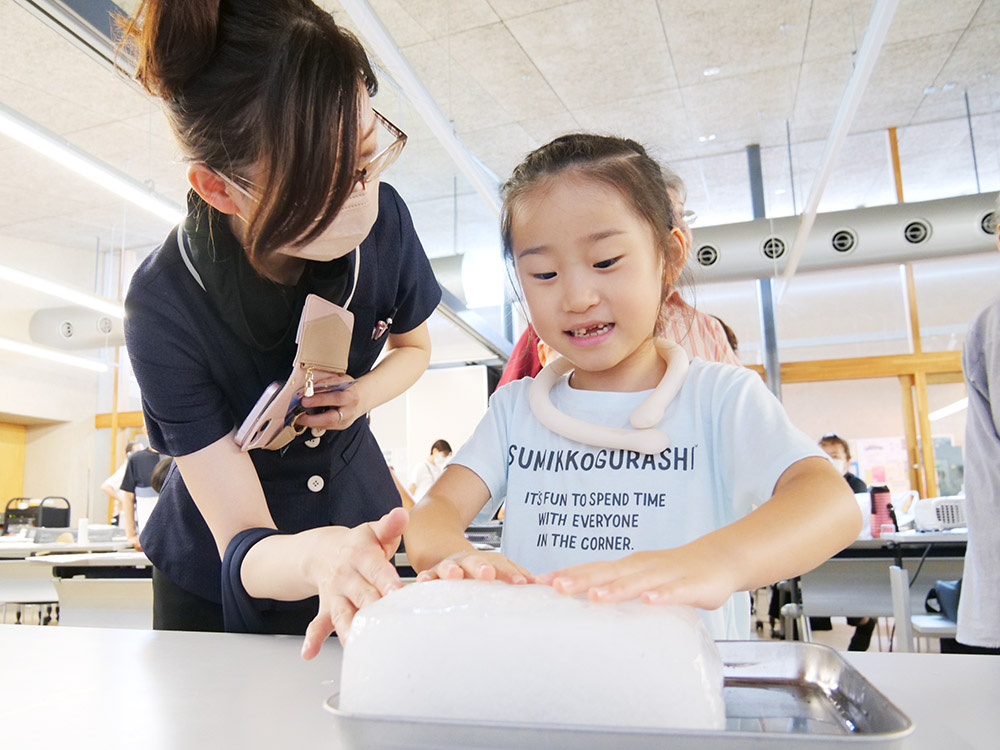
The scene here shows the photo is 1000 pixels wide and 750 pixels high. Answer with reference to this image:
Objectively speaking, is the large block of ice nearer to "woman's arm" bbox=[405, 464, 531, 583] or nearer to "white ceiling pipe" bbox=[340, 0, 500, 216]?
"woman's arm" bbox=[405, 464, 531, 583]

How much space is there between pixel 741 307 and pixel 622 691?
26.6ft

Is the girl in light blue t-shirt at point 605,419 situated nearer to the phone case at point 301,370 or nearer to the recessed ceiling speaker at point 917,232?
the phone case at point 301,370

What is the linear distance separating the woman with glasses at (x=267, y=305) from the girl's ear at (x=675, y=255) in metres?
0.39

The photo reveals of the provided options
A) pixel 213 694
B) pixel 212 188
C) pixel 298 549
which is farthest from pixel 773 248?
pixel 213 694

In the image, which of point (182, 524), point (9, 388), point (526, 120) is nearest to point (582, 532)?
point (182, 524)

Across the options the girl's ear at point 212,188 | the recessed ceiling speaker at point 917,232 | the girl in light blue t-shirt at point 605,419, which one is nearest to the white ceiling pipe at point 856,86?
the recessed ceiling speaker at point 917,232

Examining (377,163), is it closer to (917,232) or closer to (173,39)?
(173,39)

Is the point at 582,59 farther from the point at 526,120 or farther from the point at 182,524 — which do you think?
the point at 182,524

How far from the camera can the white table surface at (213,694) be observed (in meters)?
0.44

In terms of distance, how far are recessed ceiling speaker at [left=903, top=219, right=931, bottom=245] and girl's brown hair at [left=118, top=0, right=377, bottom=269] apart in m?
6.33

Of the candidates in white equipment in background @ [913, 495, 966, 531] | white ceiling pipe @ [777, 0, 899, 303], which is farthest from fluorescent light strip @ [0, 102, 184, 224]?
white equipment in background @ [913, 495, 966, 531]

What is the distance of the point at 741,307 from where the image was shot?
8023 millimetres

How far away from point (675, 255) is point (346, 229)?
44 cm

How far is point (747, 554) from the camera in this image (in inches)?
23.2
